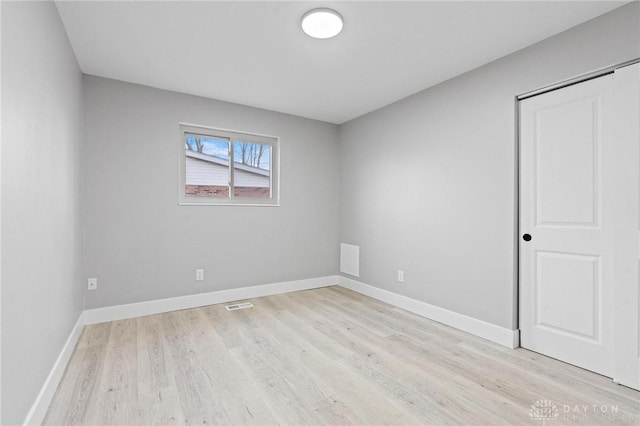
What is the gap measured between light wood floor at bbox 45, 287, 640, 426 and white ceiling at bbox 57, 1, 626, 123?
2.49m

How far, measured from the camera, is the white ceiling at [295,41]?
2.07 m

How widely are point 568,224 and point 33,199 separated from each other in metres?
3.47

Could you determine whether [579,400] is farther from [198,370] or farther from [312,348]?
[198,370]

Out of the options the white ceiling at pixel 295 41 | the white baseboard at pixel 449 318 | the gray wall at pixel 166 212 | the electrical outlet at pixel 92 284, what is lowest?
the white baseboard at pixel 449 318

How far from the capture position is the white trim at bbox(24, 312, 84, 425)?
1.54 m

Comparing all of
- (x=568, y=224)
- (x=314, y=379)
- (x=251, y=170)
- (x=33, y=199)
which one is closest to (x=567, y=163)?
(x=568, y=224)

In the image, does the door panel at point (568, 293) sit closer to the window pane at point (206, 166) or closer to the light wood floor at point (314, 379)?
the light wood floor at point (314, 379)

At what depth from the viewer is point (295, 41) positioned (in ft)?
8.05

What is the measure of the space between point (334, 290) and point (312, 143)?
2184 millimetres

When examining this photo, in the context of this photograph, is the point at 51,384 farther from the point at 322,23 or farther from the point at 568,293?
the point at 568,293

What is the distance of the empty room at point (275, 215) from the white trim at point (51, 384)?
2 cm

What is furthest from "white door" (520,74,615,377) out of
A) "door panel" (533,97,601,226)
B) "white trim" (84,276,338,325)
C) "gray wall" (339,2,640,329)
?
"white trim" (84,276,338,325)

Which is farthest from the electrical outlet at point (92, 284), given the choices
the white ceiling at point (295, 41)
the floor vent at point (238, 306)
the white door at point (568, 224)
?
the white door at point (568, 224)

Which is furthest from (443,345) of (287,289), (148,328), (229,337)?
(148,328)
